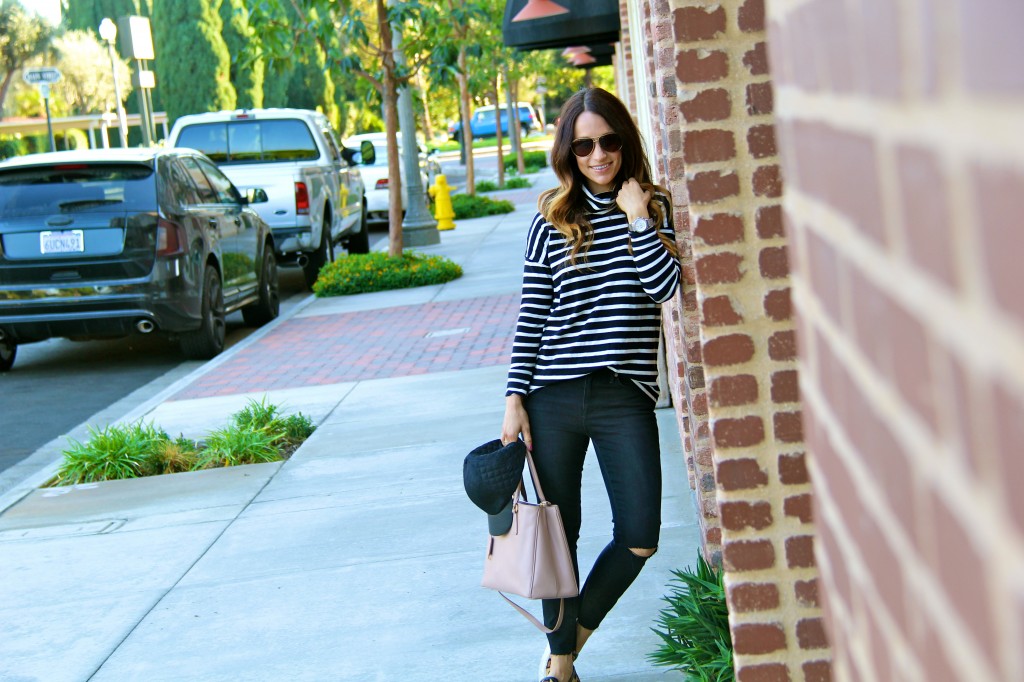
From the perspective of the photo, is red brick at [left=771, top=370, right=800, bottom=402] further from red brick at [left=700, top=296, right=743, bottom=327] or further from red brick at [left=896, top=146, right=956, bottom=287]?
red brick at [left=896, top=146, right=956, bottom=287]

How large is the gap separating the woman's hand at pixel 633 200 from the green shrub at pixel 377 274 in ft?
35.7

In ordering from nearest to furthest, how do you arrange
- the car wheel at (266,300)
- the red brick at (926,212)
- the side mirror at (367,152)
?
the red brick at (926,212) → the car wheel at (266,300) → the side mirror at (367,152)

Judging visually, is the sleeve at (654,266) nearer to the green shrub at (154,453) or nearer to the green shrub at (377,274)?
the green shrub at (154,453)

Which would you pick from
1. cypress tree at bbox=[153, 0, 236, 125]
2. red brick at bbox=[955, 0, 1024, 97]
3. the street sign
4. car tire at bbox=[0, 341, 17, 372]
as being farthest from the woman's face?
cypress tree at bbox=[153, 0, 236, 125]

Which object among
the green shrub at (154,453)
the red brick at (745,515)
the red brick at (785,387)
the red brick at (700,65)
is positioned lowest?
the green shrub at (154,453)

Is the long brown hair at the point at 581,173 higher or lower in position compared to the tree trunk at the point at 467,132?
lower

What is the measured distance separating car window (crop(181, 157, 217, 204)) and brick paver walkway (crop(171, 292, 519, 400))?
4.55 feet

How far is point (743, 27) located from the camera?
307cm

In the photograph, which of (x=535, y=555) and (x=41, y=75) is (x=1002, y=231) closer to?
(x=535, y=555)

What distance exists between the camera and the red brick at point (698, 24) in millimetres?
3018

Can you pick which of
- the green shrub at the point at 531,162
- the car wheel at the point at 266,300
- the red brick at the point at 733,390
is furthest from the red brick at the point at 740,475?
the green shrub at the point at 531,162

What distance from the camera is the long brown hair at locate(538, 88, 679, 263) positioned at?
3.50 meters

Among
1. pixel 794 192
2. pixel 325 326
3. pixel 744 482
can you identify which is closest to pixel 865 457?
pixel 794 192

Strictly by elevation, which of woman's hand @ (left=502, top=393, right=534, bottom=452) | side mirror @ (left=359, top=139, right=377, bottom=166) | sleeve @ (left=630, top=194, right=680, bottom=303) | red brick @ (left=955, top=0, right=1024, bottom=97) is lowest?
woman's hand @ (left=502, top=393, right=534, bottom=452)
